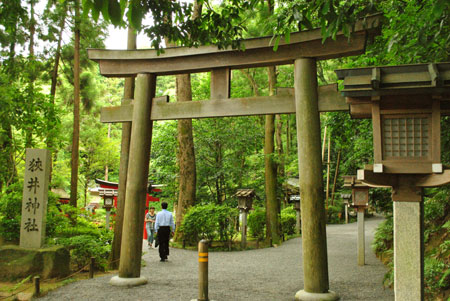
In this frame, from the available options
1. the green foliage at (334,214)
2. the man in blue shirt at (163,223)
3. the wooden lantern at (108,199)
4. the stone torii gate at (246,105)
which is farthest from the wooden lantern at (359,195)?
the green foliage at (334,214)

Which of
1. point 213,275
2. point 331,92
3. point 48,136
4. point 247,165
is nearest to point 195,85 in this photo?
point 247,165

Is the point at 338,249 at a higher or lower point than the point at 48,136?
lower

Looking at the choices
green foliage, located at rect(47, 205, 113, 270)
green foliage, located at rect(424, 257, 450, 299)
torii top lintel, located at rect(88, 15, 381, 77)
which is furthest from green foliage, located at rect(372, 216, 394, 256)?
green foliage, located at rect(47, 205, 113, 270)

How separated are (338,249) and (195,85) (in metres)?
11.7

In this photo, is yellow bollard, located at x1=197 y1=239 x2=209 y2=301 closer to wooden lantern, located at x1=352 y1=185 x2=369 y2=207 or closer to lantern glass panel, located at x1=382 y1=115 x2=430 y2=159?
lantern glass panel, located at x1=382 y1=115 x2=430 y2=159

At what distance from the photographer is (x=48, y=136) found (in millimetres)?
14289

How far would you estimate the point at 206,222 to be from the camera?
584 inches

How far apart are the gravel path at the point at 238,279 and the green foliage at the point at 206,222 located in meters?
0.98

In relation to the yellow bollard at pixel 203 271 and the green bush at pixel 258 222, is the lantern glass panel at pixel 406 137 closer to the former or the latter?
the yellow bollard at pixel 203 271

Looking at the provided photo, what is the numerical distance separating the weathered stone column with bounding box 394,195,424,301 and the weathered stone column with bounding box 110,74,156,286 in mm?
4955

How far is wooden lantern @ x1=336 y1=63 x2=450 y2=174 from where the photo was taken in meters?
4.88

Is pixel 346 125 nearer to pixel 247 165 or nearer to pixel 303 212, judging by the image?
pixel 303 212

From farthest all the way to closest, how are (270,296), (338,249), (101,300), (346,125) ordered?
(338,249)
(346,125)
(270,296)
(101,300)

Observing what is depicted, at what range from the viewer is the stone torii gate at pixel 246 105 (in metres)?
6.84
